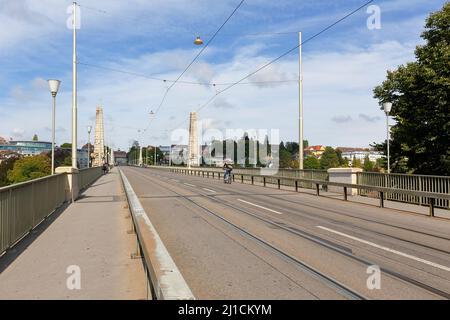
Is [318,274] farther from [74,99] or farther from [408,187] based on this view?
[74,99]

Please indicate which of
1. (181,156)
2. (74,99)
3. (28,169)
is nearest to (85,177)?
(74,99)

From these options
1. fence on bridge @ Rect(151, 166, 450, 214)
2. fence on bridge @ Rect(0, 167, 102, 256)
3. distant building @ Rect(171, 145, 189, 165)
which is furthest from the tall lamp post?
distant building @ Rect(171, 145, 189, 165)

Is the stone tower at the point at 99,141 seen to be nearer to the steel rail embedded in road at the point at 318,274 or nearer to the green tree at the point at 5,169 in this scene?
the green tree at the point at 5,169

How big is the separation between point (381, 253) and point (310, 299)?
314 centimetres

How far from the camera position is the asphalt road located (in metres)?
5.75

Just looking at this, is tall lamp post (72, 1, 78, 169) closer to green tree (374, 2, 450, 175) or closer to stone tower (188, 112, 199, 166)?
green tree (374, 2, 450, 175)

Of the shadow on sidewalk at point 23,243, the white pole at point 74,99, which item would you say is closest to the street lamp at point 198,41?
the white pole at point 74,99

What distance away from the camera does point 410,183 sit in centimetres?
1725

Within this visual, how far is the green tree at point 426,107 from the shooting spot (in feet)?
74.3

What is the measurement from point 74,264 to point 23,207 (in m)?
2.87

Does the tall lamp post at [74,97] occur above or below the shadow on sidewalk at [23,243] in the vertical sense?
above

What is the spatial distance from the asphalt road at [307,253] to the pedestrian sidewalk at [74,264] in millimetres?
817

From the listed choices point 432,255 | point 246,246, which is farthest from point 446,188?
point 246,246
